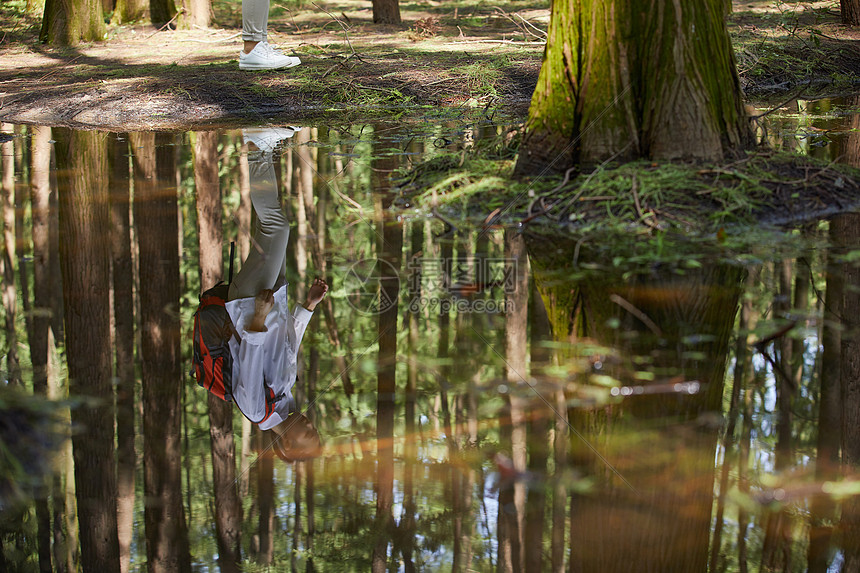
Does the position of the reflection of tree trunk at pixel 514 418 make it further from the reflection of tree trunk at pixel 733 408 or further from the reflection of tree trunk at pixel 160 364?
the reflection of tree trunk at pixel 160 364

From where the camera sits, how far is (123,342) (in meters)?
3.53

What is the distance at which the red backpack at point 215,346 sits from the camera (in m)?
3.13

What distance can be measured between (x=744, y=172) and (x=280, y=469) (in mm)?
3271

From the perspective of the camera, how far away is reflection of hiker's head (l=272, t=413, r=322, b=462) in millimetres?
2627

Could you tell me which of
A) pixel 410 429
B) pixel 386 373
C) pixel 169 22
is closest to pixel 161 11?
pixel 169 22

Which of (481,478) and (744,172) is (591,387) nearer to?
(481,478)

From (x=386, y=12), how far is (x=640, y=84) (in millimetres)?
8851

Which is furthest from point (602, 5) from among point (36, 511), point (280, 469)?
point (36, 511)

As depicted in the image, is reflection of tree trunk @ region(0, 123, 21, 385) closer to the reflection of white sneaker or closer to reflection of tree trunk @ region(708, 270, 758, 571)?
the reflection of white sneaker

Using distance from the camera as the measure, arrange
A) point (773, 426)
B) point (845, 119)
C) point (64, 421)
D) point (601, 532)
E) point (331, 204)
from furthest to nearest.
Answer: point (845, 119), point (331, 204), point (64, 421), point (773, 426), point (601, 532)

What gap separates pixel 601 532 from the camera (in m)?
2.24

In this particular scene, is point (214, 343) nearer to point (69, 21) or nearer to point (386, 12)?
point (69, 21)

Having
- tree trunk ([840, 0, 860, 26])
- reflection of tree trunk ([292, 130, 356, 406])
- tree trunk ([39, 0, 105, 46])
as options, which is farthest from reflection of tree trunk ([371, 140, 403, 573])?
tree trunk ([840, 0, 860, 26])

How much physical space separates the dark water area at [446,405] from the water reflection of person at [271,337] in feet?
0.16
